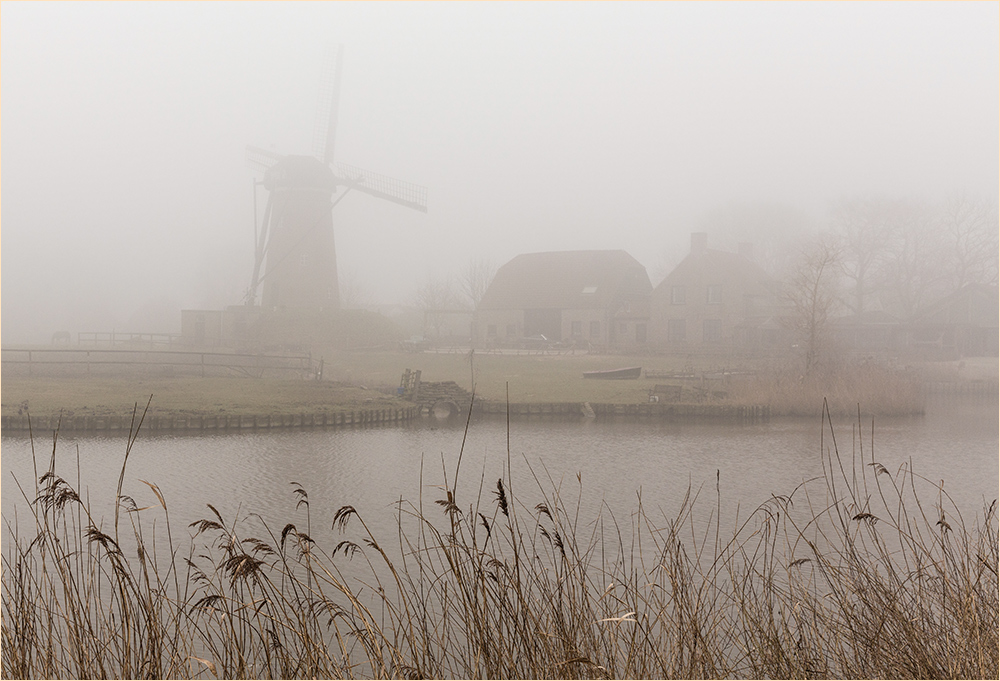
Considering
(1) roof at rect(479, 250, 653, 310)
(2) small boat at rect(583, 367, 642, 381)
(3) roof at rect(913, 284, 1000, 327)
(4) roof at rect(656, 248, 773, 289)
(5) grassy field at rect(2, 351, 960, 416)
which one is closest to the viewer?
(5) grassy field at rect(2, 351, 960, 416)

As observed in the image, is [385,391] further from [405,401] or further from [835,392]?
[835,392]

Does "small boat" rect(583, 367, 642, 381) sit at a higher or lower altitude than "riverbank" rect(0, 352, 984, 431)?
higher

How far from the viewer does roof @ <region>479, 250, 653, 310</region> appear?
47.7 metres

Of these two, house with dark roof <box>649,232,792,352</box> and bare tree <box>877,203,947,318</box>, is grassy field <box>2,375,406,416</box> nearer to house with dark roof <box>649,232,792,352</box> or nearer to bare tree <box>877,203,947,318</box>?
house with dark roof <box>649,232,792,352</box>

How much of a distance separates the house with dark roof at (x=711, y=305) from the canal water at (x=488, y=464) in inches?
773

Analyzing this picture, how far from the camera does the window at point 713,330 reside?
136ft

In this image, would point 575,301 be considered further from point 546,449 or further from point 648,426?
point 546,449

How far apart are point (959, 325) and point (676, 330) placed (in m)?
12.4

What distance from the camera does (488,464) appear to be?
14109 millimetres

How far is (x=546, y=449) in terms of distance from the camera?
1592 cm

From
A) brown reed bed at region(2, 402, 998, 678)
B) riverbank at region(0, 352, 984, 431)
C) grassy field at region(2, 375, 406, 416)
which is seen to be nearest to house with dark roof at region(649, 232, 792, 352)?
riverbank at region(0, 352, 984, 431)

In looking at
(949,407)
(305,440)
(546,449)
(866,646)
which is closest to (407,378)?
(305,440)

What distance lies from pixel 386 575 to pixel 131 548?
2.61 m

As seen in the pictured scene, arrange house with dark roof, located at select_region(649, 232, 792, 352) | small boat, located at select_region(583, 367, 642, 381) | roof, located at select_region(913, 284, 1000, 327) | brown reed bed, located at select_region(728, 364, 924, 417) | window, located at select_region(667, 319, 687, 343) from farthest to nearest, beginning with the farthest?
window, located at select_region(667, 319, 687, 343), house with dark roof, located at select_region(649, 232, 792, 352), roof, located at select_region(913, 284, 1000, 327), small boat, located at select_region(583, 367, 642, 381), brown reed bed, located at select_region(728, 364, 924, 417)
